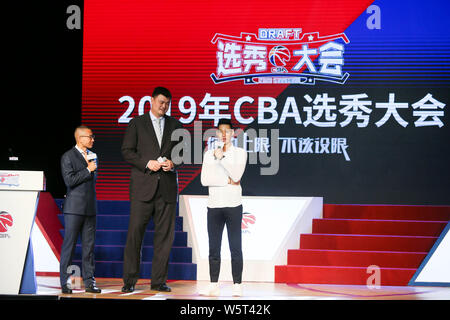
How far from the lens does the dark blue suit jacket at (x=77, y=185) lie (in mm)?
4141

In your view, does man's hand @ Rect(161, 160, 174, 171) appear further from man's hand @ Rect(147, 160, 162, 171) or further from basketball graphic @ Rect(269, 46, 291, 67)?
basketball graphic @ Rect(269, 46, 291, 67)

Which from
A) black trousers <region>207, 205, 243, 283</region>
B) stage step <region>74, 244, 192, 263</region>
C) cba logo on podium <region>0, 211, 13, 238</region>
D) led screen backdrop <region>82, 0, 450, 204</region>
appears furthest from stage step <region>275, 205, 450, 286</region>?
cba logo on podium <region>0, 211, 13, 238</region>

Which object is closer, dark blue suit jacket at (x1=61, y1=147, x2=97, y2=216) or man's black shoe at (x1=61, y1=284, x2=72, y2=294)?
man's black shoe at (x1=61, y1=284, x2=72, y2=294)

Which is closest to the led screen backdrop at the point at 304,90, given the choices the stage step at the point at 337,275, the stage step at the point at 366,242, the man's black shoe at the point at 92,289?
the stage step at the point at 366,242

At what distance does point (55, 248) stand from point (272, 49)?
3.31 m

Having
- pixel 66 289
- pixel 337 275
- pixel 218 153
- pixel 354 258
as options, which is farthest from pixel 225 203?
pixel 354 258

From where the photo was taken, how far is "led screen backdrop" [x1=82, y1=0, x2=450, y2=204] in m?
6.59

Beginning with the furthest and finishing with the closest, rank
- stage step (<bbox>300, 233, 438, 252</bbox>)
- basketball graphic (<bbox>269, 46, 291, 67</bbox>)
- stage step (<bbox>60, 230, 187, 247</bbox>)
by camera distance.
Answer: basketball graphic (<bbox>269, 46, 291, 67</bbox>)
stage step (<bbox>60, 230, 187, 247</bbox>)
stage step (<bbox>300, 233, 438, 252</bbox>)

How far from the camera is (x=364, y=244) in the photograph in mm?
5395

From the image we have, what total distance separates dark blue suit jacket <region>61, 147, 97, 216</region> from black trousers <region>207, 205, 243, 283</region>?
895 mm

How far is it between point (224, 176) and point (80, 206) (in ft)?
3.49

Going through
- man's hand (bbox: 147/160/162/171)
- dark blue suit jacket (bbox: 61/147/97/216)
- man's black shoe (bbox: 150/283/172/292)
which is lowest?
man's black shoe (bbox: 150/283/172/292)

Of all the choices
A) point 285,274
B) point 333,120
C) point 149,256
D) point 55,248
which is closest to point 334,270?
point 285,274
